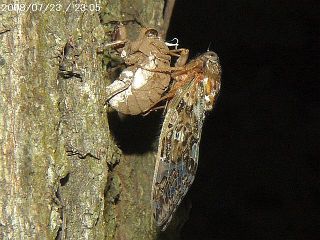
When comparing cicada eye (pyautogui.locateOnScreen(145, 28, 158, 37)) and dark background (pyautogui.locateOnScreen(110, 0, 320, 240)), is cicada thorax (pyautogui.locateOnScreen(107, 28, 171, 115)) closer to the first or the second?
cicada eye (pyautogui.locateOnScreen(145, 28, 158, 37))

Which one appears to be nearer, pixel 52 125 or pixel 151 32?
pixel 52 125

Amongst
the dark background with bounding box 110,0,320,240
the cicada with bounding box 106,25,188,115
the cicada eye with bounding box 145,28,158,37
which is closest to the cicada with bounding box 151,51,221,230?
the cicada with bounding box 106,25,188,115

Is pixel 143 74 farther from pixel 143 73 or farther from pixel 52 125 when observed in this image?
pixel 52 125

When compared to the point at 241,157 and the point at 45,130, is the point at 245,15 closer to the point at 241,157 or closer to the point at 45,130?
the point at 241,157

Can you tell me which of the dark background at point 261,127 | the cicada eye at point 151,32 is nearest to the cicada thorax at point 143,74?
the cicada eye at point 151,32

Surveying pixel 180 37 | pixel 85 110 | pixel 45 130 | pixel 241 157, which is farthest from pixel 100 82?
pixel 241 157

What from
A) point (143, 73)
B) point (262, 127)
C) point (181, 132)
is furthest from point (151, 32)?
point (262, 127)
